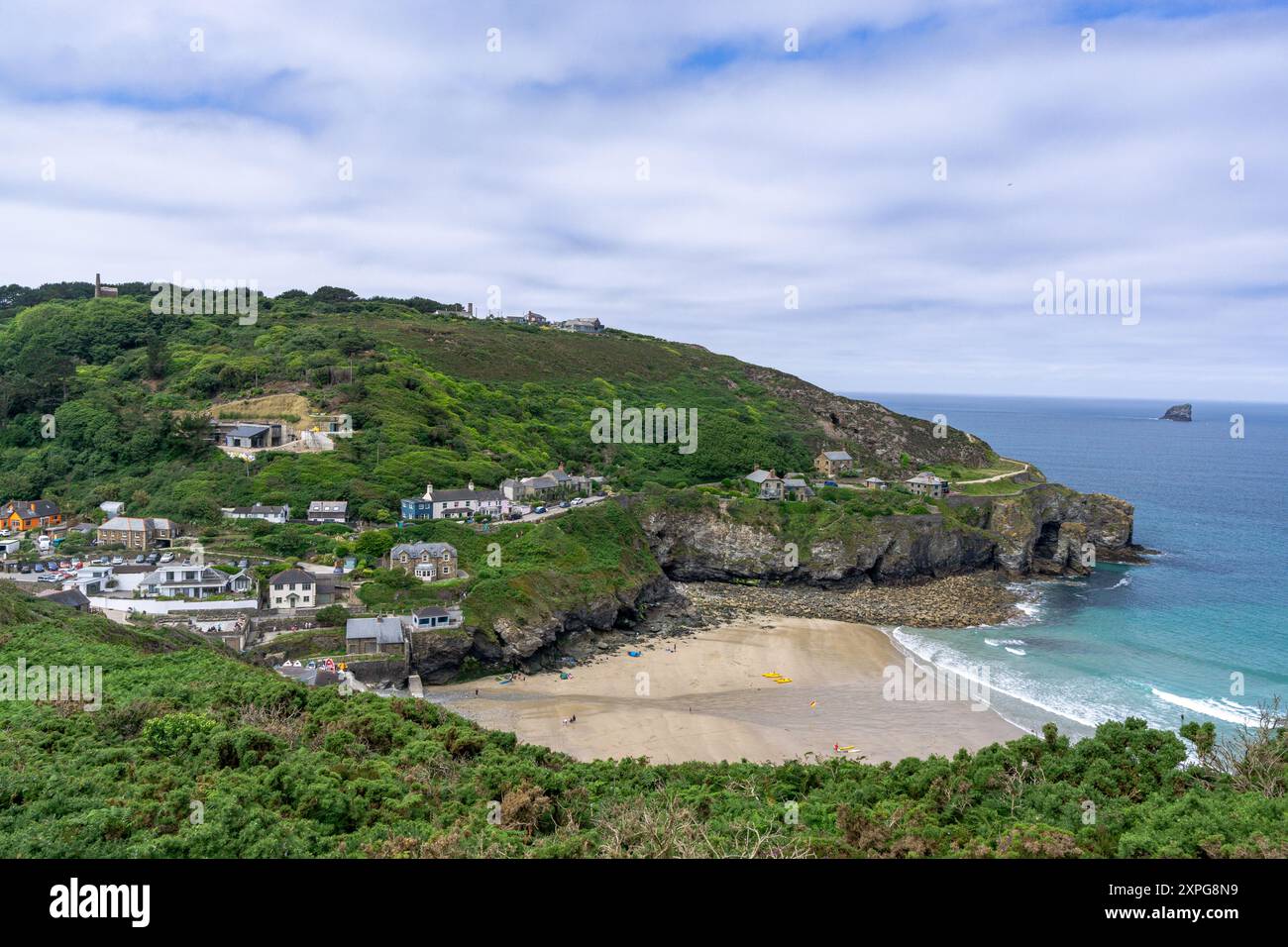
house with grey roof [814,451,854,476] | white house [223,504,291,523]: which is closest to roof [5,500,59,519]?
white house [223,504,291,523]

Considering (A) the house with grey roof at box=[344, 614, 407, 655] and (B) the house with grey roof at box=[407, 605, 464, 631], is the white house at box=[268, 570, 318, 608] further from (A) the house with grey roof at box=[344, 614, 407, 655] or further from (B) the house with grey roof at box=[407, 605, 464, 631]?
(B) the house with grey roof at box=[407, 605, 464, 631]

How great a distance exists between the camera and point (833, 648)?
37000 millimetres

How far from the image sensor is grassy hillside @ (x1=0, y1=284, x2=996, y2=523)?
48625 millimetres

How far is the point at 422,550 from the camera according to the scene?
37875 mm

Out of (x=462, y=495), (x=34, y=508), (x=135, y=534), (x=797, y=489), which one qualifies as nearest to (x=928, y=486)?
(x=797, y=489)

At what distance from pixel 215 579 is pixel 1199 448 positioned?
151 m

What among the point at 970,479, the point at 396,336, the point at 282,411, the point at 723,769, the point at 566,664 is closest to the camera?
the point at 723,769

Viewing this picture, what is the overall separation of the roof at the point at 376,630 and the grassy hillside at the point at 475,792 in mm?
11680

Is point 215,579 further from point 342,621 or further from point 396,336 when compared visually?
point 396,336

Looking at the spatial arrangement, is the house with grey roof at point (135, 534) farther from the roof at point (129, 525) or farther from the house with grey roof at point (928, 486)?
the house with grey roof at point (928, 486)

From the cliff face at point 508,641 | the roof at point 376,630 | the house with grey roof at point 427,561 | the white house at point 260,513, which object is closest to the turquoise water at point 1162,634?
the cliff face at point 508,641

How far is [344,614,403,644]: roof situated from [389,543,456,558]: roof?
6.29 meters

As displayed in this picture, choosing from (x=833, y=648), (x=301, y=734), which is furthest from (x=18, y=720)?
(x=833, y=648)

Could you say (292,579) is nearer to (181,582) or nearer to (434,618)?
(181,582)
